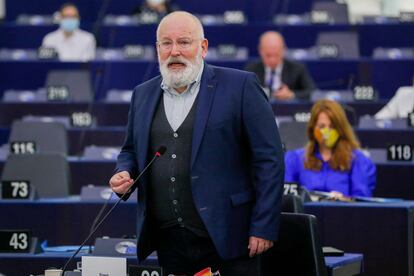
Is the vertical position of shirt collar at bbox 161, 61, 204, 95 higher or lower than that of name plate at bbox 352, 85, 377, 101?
higher

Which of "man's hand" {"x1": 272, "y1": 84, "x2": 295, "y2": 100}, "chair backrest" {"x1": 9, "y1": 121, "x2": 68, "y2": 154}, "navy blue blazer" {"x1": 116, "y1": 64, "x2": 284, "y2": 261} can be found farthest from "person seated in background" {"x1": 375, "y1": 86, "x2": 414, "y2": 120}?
"navy blue blazer" {"x1": 116, "y1": 64, "x2": 284, "y2": 261}

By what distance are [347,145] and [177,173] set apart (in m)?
3.29

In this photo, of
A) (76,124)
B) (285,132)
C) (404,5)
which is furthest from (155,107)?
(404,5)

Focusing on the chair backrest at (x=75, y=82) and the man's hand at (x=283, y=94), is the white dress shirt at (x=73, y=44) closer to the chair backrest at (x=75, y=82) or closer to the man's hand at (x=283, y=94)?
the chair backrest at (x=75, y=82)

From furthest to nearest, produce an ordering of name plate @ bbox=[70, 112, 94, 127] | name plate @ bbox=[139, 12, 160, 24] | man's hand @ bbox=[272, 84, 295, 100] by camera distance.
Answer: name plate @ bbox=[139, 12, 160, 24] < man's hand @ bbox=[272, 84, 295, 100] < name plate @ bbox=[70, 112, 94, 127]

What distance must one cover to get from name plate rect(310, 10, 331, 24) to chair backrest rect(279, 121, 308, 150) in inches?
189

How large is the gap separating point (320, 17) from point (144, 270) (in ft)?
30.6

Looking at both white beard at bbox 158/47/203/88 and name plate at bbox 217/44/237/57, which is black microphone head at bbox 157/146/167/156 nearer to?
white beard at bbox 158/47/203/88

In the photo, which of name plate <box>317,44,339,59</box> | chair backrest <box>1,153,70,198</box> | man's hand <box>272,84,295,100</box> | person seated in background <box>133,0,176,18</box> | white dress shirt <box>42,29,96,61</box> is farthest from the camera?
person seated in background <box>133,0,176,18</box>

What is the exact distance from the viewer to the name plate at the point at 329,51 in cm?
1221

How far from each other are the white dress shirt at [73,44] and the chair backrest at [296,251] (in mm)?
8357

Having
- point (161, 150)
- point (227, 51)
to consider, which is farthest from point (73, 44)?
point (161, 150)

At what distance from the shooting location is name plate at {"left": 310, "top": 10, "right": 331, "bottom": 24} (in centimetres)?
1350

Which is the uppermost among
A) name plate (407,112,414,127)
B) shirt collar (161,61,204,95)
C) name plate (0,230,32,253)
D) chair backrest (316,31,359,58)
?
chair backrest (316,31,359,58)
